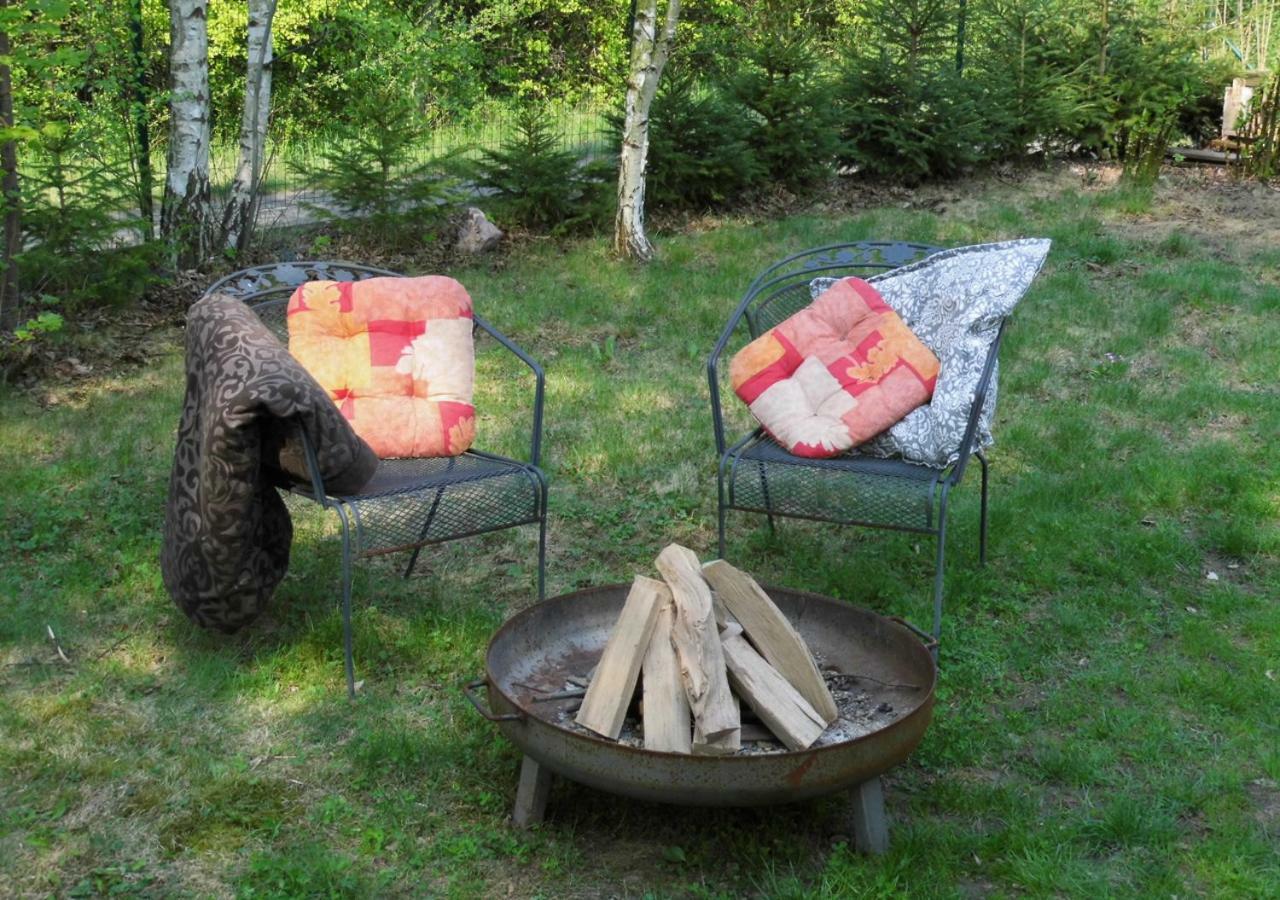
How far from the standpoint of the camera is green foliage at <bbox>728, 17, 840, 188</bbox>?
840 centimetres

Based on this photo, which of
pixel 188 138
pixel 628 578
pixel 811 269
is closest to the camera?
pixel 628 578

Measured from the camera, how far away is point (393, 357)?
3.80m

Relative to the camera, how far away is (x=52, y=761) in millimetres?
2941

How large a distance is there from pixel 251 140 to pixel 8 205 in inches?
78.0

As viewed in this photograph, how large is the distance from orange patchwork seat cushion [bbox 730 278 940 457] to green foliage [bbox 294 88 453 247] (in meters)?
3.90

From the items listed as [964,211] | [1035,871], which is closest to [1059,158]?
[964,211]

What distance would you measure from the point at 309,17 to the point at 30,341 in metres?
7.40

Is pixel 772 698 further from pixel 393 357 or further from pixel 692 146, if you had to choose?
pixel 692 146

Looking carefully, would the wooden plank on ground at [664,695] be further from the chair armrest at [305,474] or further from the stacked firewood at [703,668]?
the chair armrest at [305,474]

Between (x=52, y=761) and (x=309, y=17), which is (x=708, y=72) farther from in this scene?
(x=52, y=761)

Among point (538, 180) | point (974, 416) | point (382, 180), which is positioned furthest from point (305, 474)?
point (538, 180)

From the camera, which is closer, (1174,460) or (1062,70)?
(1174,460)

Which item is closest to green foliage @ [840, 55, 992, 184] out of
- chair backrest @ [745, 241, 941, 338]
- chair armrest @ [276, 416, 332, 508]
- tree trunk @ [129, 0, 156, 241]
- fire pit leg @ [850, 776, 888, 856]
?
tree trunk @ [129, 0, 156, 241]

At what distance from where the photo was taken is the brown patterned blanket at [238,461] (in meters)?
3.04
